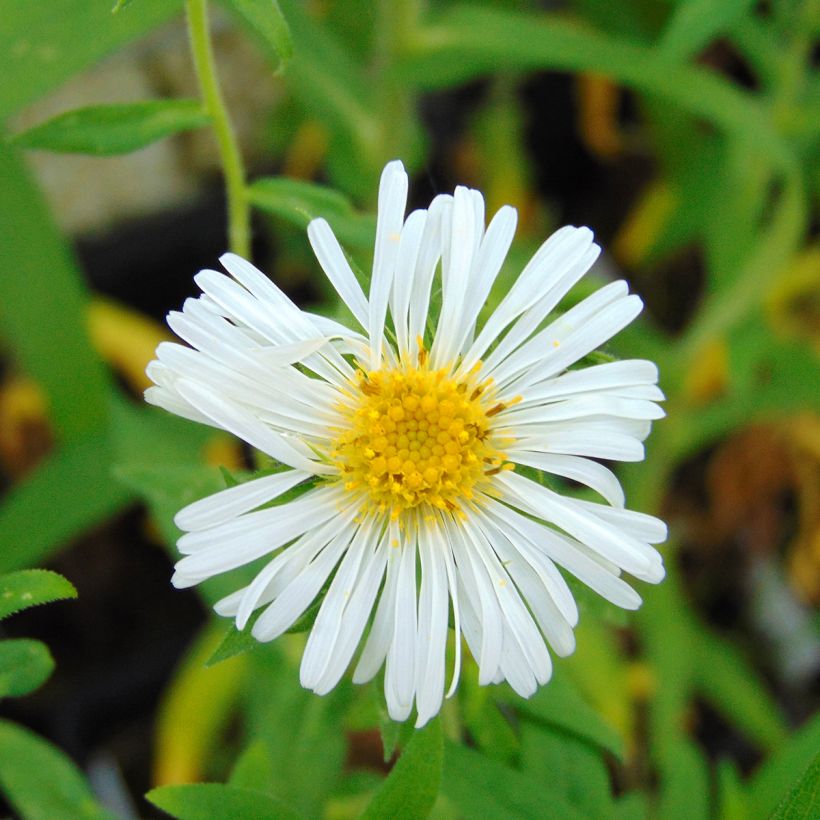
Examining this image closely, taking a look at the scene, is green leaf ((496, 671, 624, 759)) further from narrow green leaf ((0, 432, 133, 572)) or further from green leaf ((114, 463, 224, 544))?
narrow green leaf ((0, 432, 133, 572))

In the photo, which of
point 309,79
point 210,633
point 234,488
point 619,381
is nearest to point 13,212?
point 309,79

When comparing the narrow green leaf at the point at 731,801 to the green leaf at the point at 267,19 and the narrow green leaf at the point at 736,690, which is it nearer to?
the narrow green leaf at the point at 736,690

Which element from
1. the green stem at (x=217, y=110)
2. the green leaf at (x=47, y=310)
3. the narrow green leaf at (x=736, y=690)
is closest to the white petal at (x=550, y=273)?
the green stem at (x=217, y=110)

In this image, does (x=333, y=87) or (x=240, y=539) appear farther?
(x=333, y=87)

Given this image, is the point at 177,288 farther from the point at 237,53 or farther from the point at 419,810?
the point at 419,810

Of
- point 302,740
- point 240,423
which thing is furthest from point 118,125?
point 302,740

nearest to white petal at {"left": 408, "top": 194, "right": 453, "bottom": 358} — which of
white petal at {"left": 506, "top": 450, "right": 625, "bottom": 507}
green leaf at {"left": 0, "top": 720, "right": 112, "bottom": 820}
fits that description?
white petal at {"left": 506, "top": 450, "right": 625, "bottom": 507}

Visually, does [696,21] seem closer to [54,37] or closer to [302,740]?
[54,37]
